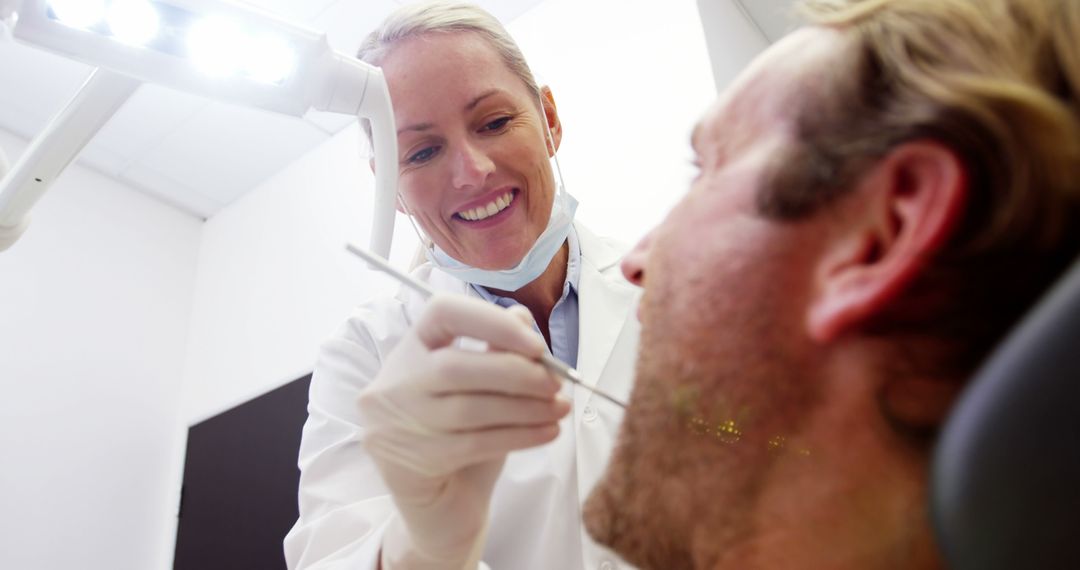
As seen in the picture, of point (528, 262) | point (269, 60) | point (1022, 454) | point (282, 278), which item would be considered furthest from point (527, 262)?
point (282, 278)

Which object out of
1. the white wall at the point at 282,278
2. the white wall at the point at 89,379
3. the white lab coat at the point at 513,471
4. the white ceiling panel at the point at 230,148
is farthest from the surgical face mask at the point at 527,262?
the white wall at the point at 89,379

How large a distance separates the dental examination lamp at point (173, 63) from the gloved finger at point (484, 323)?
1.45ft

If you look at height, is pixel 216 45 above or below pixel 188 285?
below

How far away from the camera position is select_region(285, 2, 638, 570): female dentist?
2.30ft

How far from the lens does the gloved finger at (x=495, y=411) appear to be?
2.27ft

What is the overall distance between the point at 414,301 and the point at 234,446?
1793mm

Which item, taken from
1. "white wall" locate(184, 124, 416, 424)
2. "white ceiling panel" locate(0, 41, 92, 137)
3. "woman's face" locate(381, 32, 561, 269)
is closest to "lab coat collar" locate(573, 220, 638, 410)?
"woman's face" locate(381, 32, 561, 269)

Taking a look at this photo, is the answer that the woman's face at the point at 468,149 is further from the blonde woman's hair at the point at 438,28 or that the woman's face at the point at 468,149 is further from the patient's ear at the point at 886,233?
the patient's ear at the point at 886,233

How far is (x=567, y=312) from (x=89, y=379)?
8.17 feet

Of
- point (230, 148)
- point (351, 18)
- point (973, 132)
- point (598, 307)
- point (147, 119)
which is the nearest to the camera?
point (973, 132)

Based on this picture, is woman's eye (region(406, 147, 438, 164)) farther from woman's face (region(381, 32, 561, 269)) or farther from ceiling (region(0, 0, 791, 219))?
ceiling (region(0, 0, 791, 219))

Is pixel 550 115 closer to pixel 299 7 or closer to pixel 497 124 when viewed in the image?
pixel 497 124

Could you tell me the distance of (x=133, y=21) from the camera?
0.90 metres

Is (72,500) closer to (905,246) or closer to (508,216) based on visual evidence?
(508,216)
